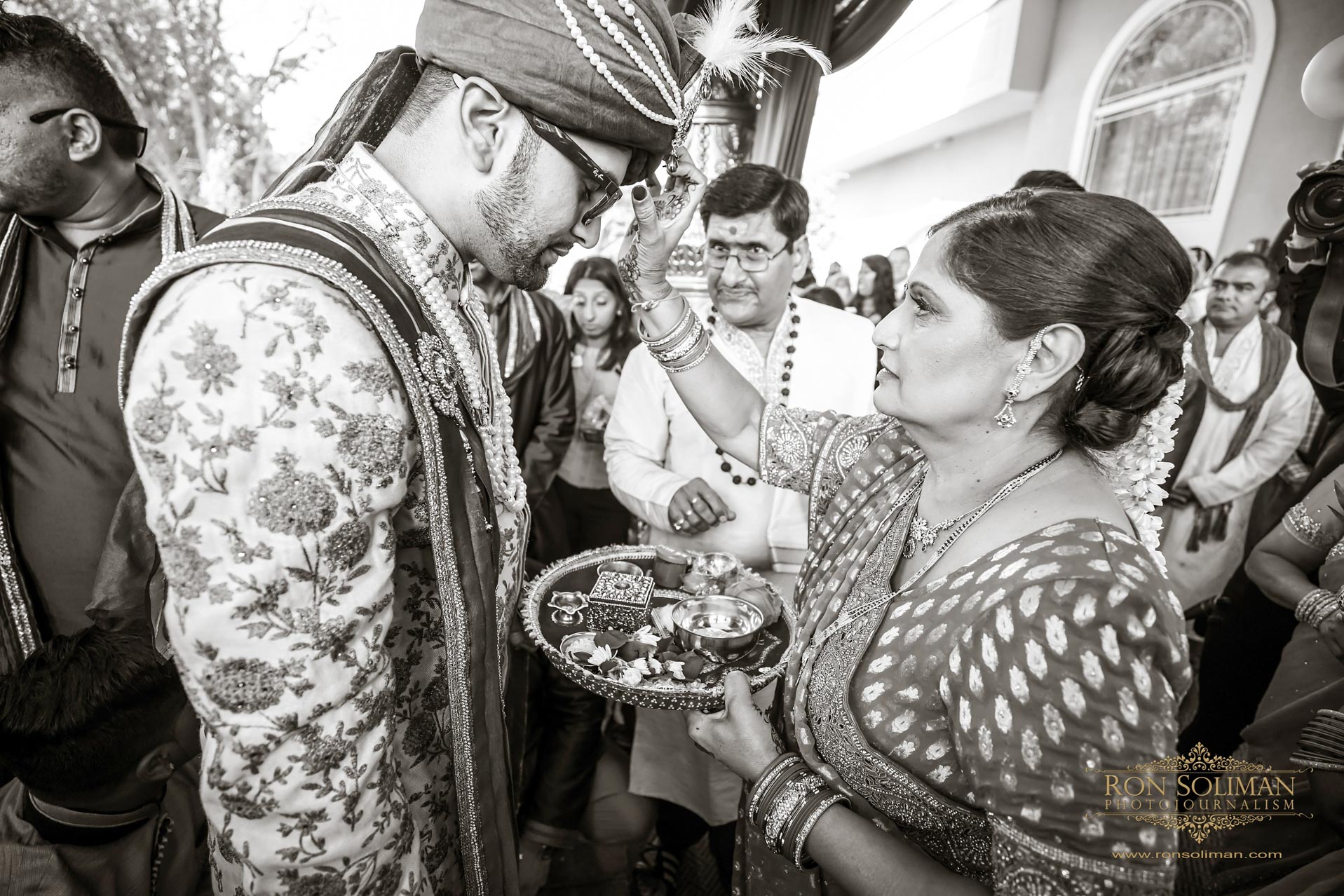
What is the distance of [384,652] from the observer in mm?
977

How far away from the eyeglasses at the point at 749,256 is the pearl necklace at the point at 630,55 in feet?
5.04

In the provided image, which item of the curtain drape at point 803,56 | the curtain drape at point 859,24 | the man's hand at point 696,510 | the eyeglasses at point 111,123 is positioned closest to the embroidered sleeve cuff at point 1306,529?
the man's hand at point 696,510

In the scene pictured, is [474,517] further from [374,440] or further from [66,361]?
[66,361]

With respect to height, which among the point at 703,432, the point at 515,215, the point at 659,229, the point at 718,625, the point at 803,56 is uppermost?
the point at 803,56

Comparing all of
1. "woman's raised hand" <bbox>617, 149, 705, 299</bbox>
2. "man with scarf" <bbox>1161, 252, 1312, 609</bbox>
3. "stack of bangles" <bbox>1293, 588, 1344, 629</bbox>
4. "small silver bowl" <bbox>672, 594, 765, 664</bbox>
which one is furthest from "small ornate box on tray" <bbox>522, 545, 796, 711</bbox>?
"man with scarf" <bbox>1161, 252, 1312, 609</bbox>

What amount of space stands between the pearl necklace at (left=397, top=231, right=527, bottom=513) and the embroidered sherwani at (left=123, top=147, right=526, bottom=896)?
0.06 metres

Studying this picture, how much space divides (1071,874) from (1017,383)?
2.61 feet

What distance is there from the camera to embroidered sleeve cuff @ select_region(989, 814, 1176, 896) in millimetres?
965

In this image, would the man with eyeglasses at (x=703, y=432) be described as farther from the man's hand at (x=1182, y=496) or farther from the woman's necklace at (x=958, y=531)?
the man's hand at (x=1182, y=496)

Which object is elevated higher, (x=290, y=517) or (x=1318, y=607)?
(x=290, y=517)

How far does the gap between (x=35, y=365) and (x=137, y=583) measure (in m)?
0.94

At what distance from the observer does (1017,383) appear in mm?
1284

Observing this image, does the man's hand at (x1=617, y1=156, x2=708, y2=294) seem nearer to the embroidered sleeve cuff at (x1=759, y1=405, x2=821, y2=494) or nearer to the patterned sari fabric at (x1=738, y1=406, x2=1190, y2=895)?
the embroidered sleeve cuff at (x1=759, y1=405, x2=821, y2=494)

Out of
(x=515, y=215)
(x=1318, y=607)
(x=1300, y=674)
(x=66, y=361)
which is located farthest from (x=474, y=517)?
(x=1300, y=674)
